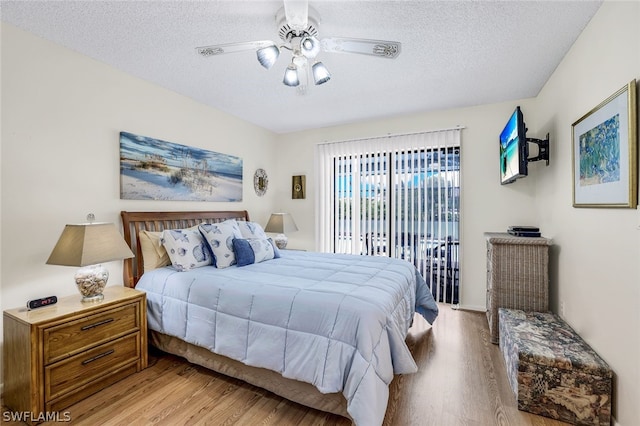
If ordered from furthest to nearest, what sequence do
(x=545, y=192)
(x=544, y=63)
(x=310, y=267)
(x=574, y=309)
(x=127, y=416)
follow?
(x=545, y=192) → (x=310, y=267) → (x=544, y=63) → (x=574, y=309) → (x=127, y=416)

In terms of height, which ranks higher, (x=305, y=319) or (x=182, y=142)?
(x=182, y=142)

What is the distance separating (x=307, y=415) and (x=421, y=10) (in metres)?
2.72

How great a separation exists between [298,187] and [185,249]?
8.15 ft

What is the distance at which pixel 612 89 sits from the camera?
1.71 metres

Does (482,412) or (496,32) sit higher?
(496,32)

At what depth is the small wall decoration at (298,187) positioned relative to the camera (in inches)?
188

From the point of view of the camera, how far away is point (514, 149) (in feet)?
8.70

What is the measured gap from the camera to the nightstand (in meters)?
1.71

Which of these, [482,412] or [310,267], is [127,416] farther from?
[482,412]

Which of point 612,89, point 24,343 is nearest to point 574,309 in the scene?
point 612,89

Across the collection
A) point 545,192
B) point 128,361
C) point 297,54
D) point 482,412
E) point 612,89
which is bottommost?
point 482,412

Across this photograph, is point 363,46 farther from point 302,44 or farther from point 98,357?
point 98,357

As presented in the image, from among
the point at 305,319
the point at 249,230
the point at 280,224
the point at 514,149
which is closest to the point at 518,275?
the point at 514,149

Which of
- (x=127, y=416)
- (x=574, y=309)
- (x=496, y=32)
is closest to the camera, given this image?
(x=127, y=416)
